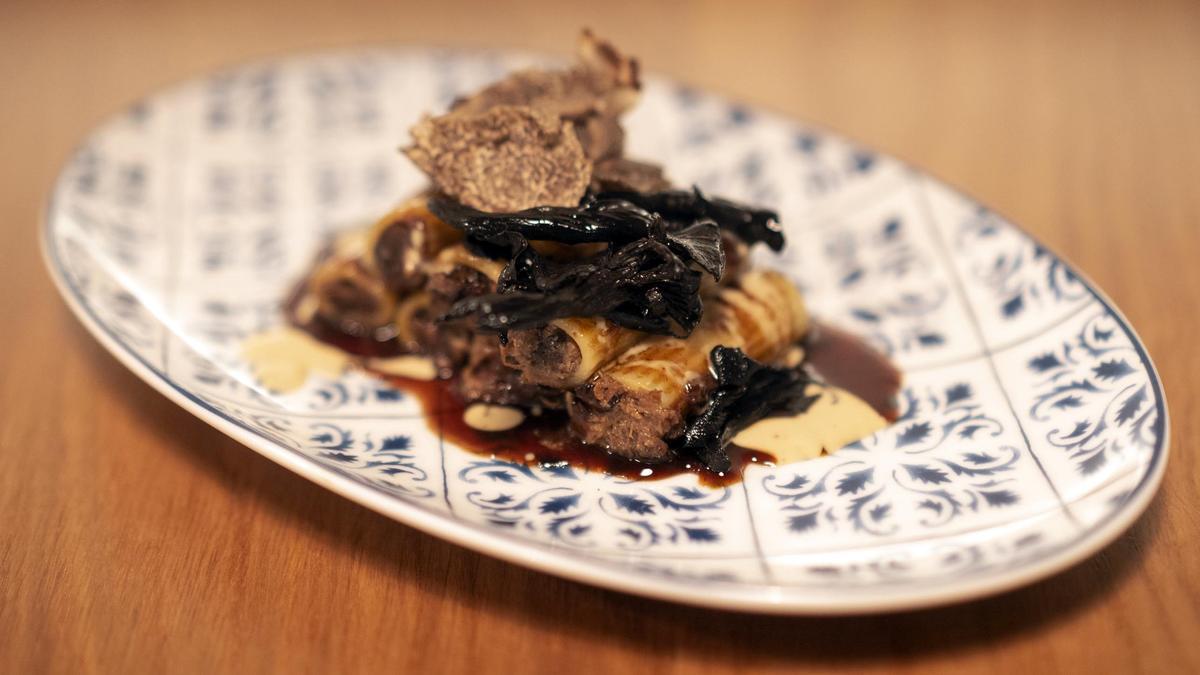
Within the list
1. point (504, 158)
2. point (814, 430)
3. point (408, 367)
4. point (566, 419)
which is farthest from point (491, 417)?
point (814, 430)

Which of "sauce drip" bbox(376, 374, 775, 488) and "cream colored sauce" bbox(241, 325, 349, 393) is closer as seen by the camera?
"sauce drip" bbox(376, 374, 775, 488)

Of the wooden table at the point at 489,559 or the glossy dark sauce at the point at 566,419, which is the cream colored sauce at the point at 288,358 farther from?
the wooden table at the point at 489,559

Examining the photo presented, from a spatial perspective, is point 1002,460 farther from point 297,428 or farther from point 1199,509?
point 297,428

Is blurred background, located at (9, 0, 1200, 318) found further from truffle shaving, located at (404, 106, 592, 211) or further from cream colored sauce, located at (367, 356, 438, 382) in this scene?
truffle shaving, located at (404, 106, 592, 211)

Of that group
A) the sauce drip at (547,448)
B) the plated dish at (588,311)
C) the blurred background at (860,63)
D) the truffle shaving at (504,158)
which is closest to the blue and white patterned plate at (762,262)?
the sauce drip at (547,448)

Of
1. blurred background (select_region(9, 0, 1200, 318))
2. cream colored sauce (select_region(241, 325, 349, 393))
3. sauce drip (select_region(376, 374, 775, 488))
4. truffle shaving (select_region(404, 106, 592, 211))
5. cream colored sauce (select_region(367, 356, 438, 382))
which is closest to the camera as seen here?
sauce drip (select_region(376, 374, 775, 488))

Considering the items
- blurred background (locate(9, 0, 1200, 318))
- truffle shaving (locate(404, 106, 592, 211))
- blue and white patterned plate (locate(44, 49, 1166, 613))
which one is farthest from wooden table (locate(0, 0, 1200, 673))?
truffle shaving (locate(404, 106, 592, 211))
